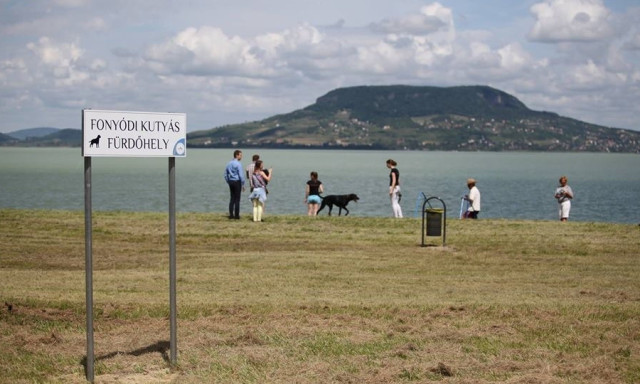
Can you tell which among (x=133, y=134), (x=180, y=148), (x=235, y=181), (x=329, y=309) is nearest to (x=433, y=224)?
(x=235, y=181)

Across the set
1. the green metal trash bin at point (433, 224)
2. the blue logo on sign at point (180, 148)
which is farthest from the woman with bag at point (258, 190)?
the blue logo on sign at point (180, 148)

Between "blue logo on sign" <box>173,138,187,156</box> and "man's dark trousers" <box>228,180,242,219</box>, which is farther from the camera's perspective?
"man's dark trousers" <box>228,180,242,219</box>

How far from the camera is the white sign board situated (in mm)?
7684

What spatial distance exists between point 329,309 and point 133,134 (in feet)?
14.2

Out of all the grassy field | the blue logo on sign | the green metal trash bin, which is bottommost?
the grassy field

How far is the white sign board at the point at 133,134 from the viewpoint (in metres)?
7.68

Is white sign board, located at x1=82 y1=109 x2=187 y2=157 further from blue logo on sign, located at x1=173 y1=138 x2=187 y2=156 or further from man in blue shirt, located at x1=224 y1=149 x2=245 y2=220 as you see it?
man in blue shirt, located at x1=224 y1=149 x2=245 y2=220

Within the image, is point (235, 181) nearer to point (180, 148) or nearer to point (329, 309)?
point (329, 309)

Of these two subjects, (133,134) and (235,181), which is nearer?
(133,134)

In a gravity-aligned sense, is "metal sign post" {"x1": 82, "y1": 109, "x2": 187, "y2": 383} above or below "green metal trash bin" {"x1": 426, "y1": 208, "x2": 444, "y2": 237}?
above

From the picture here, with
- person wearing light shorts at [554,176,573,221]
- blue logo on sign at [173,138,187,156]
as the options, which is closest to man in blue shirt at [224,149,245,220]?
person wearing light shorts at [554,176,573,221]

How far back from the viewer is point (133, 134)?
7.94 m

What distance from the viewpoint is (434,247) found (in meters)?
19.7

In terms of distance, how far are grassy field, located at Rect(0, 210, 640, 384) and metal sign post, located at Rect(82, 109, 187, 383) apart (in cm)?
99
